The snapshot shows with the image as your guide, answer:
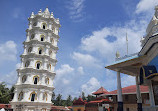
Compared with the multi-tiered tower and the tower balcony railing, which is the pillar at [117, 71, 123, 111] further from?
the multi-tiered tower

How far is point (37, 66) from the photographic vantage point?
36.8 meters

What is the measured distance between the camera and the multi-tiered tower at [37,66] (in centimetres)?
3306

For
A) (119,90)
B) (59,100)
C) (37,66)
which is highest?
(37,66)

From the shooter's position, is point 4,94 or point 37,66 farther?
point 4,94

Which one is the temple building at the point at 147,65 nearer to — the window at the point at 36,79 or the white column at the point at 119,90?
the white column at the point at 119,90

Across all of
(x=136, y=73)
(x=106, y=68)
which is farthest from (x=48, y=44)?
(x=136, y=73)

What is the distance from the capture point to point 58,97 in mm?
88312

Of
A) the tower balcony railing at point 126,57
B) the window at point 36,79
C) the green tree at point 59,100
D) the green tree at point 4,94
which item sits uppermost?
the tower balcony railing at point 126,57

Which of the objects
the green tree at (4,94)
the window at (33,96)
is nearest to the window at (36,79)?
the window at (33,96)

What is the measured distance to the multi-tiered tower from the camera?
33062mm

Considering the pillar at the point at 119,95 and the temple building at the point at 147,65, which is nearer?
the temple building at the point at 147,65

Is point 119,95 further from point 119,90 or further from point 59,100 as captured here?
point 59,100

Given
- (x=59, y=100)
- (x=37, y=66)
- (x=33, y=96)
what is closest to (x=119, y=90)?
(x=33, y=96)

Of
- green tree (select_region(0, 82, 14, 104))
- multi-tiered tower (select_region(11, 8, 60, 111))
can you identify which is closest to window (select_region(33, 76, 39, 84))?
multi-tiered tower (select_region(11, 8, 60, 111))
